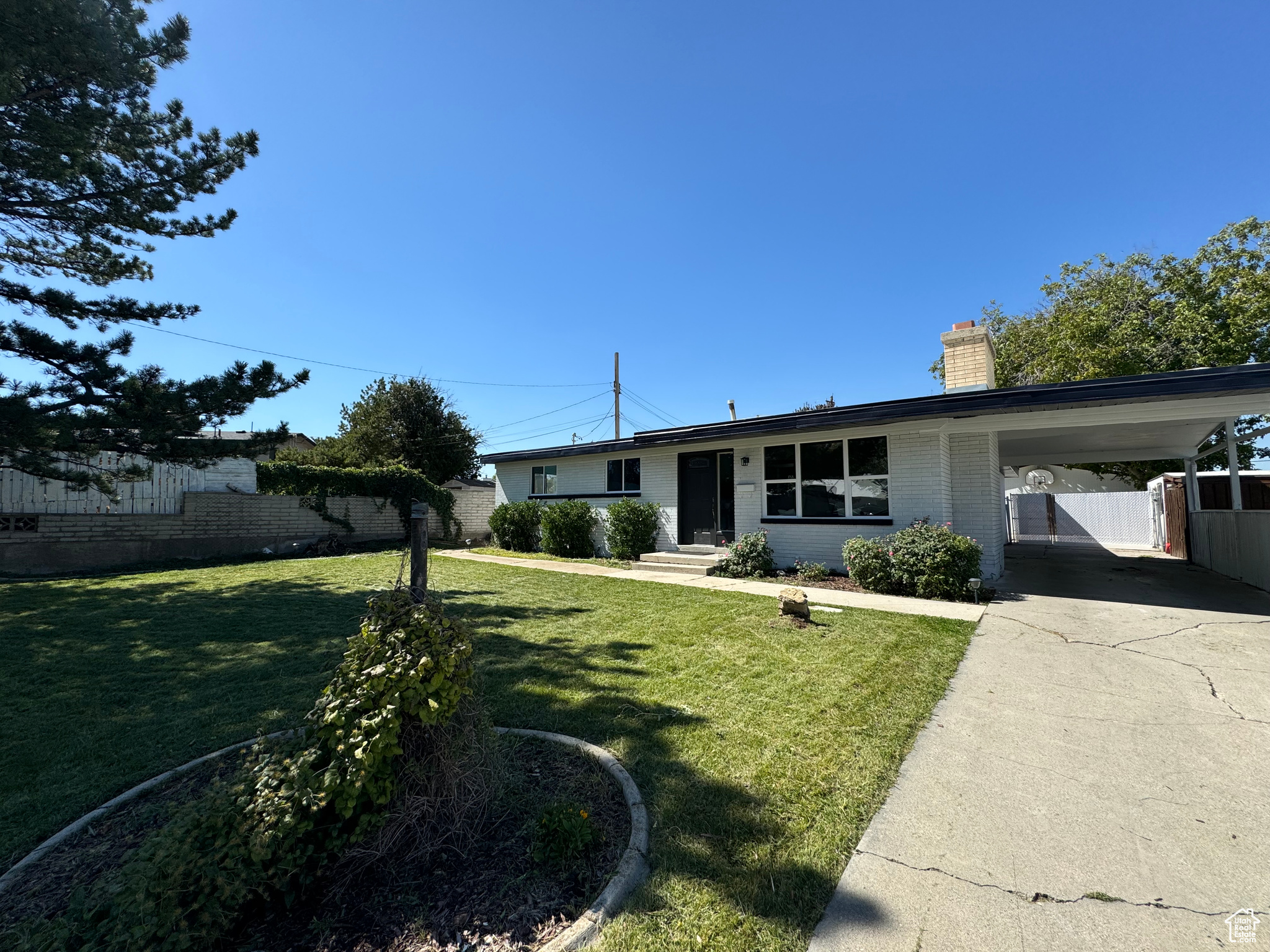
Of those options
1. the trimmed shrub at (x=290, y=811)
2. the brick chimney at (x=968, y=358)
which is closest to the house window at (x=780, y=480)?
the brick chimney at (x=968, y=358)

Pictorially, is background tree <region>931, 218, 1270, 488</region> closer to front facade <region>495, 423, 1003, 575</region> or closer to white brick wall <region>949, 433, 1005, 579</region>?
white brick wall <region>949, 433, 1005, 579</region>

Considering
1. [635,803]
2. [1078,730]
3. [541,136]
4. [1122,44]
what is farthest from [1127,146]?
[635,803]

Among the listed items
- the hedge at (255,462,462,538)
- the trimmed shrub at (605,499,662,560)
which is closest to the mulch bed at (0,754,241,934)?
the trimmed shrub at (605,499,662,560)

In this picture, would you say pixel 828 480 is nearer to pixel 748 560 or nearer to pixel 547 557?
pixel 748 560

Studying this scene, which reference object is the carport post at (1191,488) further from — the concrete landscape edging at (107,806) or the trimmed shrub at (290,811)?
the concrete landscape edging at (107,806)

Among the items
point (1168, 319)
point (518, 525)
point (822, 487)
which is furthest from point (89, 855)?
point (1168, 319)

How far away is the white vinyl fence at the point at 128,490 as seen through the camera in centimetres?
956

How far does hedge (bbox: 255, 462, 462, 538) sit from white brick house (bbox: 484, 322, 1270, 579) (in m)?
6.79

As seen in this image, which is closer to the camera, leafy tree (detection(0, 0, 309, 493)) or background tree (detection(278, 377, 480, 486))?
leafy tree (detection(0, 0, 309, 493))

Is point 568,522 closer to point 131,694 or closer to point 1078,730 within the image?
point 131,694

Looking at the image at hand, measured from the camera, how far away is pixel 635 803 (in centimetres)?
233

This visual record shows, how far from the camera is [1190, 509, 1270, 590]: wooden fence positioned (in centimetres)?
789

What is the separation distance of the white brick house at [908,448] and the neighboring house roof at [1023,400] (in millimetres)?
21

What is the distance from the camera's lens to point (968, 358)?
10.2 m
